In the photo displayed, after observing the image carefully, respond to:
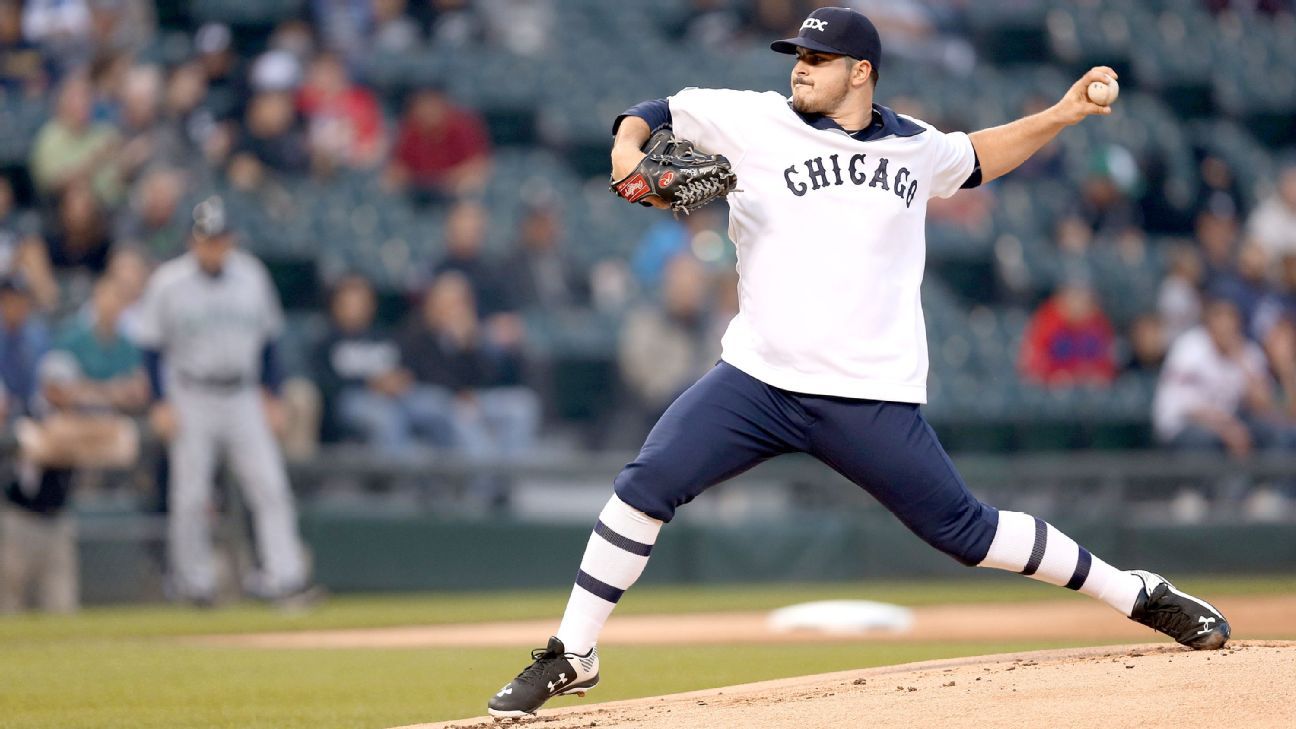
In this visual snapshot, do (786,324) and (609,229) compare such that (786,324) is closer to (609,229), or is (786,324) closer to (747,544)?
(747,544)

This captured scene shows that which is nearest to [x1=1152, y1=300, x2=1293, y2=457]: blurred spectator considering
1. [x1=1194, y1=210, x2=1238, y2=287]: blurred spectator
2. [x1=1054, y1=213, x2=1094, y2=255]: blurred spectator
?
[x1=1194, y1=210, x2=1238, y2=287]: blurred spectator

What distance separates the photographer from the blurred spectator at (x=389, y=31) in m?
14.2

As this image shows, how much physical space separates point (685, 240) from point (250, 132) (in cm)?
318

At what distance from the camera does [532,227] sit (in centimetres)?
1223

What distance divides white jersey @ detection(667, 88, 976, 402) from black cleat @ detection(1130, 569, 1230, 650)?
3.05ft

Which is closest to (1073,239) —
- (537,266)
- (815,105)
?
(537,266)

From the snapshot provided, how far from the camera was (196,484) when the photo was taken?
1021cm

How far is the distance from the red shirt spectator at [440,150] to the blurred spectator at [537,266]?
0.77 m

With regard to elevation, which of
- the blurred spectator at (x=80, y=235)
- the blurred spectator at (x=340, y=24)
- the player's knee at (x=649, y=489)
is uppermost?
the blurred spectator at (x=340, y=24)

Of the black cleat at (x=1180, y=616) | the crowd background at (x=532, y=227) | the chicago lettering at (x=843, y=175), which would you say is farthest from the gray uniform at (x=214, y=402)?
the black cleat at (x=1180, y=616)

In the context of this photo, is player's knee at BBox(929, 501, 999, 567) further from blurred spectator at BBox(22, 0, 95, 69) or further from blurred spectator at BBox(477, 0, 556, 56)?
blurred spectator at BBox(477, 0, 556, 56)

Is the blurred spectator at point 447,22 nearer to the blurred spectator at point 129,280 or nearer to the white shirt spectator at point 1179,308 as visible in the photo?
the blurred spectator at point 129,280

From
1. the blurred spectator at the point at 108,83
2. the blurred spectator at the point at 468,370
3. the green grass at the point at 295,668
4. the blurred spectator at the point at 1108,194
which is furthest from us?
the blurred spectator at the point at 1108,194

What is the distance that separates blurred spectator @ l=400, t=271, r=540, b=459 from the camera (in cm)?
1131
